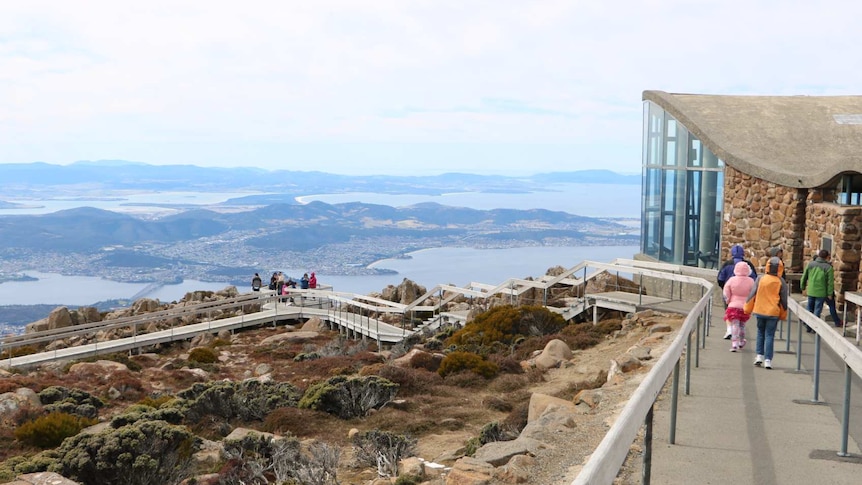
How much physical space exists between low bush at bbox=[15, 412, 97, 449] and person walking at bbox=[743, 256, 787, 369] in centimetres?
994

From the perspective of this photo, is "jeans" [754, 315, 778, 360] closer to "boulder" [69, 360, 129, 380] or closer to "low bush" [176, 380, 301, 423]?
"low bush" [176, 380, 301, 423]

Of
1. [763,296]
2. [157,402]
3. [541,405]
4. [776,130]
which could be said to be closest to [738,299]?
[763,296]

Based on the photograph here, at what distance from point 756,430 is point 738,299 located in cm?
402

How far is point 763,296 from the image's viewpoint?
30.5 feet

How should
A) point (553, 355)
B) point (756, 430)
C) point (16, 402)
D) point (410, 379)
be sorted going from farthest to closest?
point (553, 355)
point (16, 402)
point (410, 379)
point (756, 430)

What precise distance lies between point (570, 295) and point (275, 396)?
39.3 ft

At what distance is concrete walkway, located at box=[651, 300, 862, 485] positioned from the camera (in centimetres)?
535

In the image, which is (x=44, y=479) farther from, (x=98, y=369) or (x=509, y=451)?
(x=98, y=369)

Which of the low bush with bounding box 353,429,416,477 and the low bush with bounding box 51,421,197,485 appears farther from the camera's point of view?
the low bush with bounding box 51,421,197,485

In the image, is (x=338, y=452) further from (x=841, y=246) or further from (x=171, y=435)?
(x=841, y=246)

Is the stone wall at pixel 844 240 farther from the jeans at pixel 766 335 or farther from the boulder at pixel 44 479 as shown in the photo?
the boulder at pixel 44 479

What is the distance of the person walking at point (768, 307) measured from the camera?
30.1ft

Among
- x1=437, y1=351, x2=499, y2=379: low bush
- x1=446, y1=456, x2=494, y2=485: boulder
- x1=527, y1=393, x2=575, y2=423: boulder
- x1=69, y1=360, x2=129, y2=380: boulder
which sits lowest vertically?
x1=69, y1=360, x2=129, y2=380: boulder

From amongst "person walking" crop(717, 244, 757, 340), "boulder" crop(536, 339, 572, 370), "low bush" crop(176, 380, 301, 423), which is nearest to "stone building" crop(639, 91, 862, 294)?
"person walking" crop(717, 244, 757, 340)
